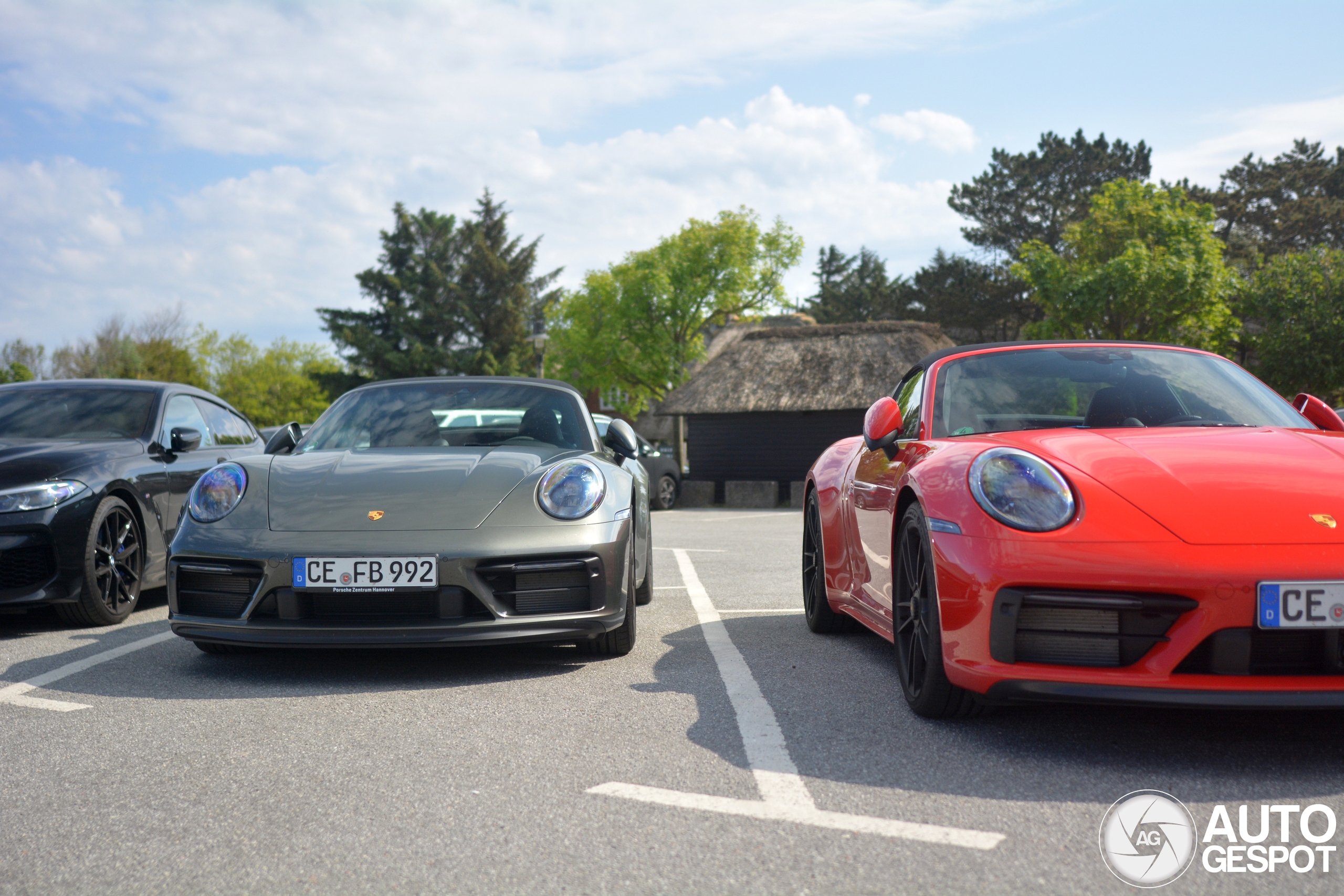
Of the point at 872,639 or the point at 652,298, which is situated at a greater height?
the point at 652,298

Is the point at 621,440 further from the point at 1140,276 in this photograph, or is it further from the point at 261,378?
the point at 261,378

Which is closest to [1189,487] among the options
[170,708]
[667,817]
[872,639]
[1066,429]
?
[1066,429]

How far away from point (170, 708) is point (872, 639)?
10.2 feet

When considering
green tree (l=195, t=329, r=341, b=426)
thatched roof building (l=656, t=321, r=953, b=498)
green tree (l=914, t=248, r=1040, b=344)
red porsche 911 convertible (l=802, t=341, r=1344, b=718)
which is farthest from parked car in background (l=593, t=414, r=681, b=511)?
green tree (l=195, t=329, r=341, b=426)

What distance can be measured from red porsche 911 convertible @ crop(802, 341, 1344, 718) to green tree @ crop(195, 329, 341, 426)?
61309 mm

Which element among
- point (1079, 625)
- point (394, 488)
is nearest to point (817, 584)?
point (394, 488)

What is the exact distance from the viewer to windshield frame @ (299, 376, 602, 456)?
5445mm

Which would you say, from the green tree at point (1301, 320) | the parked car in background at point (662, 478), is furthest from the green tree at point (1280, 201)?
the parked car in background at point (662, 478)

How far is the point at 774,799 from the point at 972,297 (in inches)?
1726

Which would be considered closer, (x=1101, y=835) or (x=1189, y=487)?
(x=1101, y=835)

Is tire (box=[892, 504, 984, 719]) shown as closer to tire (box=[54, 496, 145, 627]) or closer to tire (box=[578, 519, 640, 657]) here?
tire (box=[578, 519, 640, 657])

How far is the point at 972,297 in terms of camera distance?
44.3m

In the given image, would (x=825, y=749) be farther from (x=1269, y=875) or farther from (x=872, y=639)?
(x=872, y=639)

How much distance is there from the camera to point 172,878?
226cm
